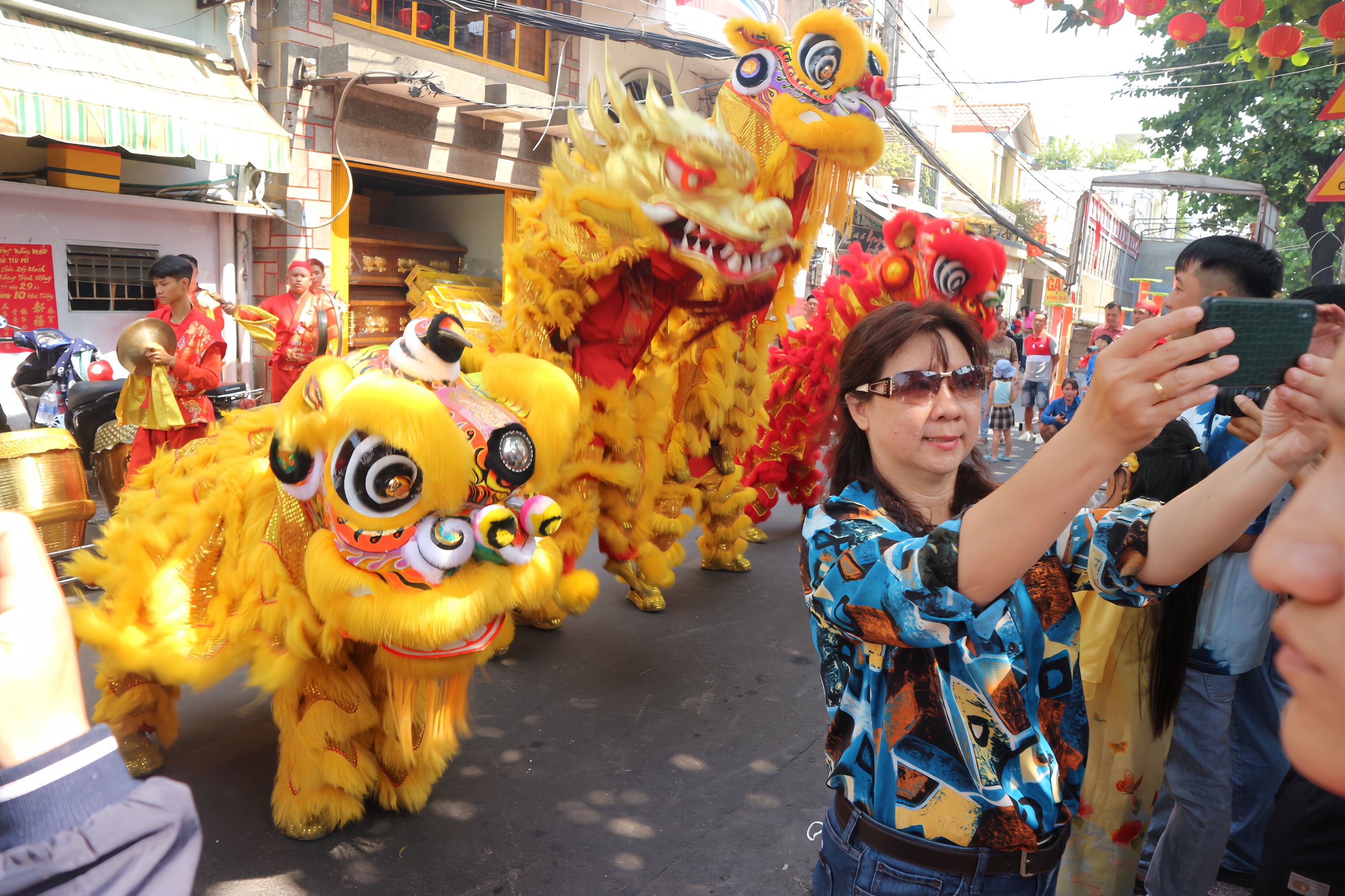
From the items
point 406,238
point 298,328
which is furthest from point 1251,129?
point 298,328

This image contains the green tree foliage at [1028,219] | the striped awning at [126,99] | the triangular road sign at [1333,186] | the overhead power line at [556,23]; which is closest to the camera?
the triangular road sign at [1333,186]

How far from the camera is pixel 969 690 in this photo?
46.3 inches

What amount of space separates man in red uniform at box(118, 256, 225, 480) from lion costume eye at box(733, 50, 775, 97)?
9.45ft

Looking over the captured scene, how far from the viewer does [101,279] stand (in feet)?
22.2

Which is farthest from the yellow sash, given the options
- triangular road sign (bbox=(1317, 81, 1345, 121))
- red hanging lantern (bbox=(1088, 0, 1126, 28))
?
triangular road sign (bbox=(1317, 81, 1345, 121))

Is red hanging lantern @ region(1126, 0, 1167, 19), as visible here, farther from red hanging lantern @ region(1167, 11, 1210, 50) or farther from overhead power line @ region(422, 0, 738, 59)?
overhead power line @ region(422, 0, 738, 59)

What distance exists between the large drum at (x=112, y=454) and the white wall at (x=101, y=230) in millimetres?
2127

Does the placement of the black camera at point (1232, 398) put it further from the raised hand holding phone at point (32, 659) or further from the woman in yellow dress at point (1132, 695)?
the raised hand holding phone at point (32, 659)

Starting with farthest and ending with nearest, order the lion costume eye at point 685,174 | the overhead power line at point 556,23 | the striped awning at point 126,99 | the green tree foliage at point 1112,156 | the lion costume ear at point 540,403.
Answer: the green tree foliage at point 1112,156, the overhead power line at point 556,23, the striped awning at point 126,99, the lion costume eye at point 685,174, the lion costume ear at point 540,403

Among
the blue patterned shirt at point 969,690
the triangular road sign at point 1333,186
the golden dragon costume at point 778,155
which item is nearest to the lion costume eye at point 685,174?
the golden dragon costume at point 778,155

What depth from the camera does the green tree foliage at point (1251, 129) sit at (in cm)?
887

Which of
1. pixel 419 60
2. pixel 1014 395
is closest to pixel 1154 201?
pixel 1014 395

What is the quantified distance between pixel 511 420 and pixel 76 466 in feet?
7.52

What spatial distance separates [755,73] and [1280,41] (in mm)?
2788
